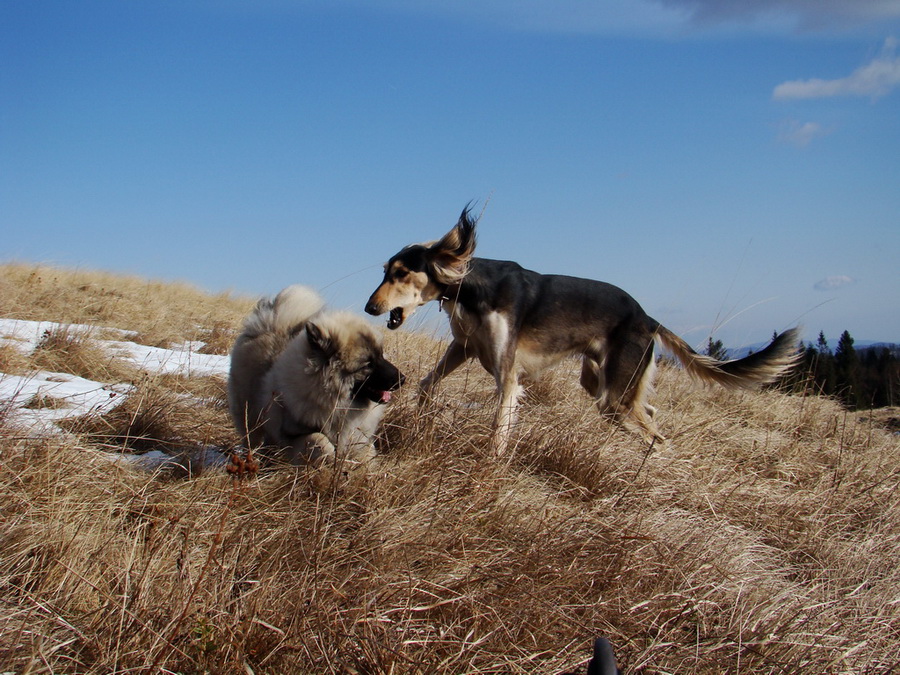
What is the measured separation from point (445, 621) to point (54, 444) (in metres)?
1.94

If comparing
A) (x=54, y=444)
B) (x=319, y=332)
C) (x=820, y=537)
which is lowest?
(x=820, y=537)

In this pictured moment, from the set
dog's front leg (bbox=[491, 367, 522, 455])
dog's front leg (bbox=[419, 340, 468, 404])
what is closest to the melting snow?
dog's front leg (bbox=[491, 367, 522, 455])

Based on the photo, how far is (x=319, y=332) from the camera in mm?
3887

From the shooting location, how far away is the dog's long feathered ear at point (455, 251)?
5.75 meters

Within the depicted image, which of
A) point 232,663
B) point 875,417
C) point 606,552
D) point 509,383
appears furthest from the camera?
point 875,417

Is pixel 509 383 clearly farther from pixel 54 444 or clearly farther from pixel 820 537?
pixel 54 444

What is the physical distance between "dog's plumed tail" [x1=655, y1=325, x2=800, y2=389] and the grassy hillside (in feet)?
5.52

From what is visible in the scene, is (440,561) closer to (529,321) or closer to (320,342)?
(320,342)

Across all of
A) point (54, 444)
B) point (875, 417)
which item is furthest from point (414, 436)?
point (875, 417)

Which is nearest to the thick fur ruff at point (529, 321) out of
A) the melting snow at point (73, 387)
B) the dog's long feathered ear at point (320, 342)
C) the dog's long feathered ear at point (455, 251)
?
the dog's long feathered ear at point (455, 251)

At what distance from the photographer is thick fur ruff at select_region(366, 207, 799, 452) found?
566 centimetres

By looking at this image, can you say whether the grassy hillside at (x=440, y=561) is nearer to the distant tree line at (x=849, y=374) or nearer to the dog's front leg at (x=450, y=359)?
the dog's front leg at (x=450, y=359)

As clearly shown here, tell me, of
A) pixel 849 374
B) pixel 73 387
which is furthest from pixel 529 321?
pixel 849 374

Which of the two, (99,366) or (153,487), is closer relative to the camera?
(153,487)
